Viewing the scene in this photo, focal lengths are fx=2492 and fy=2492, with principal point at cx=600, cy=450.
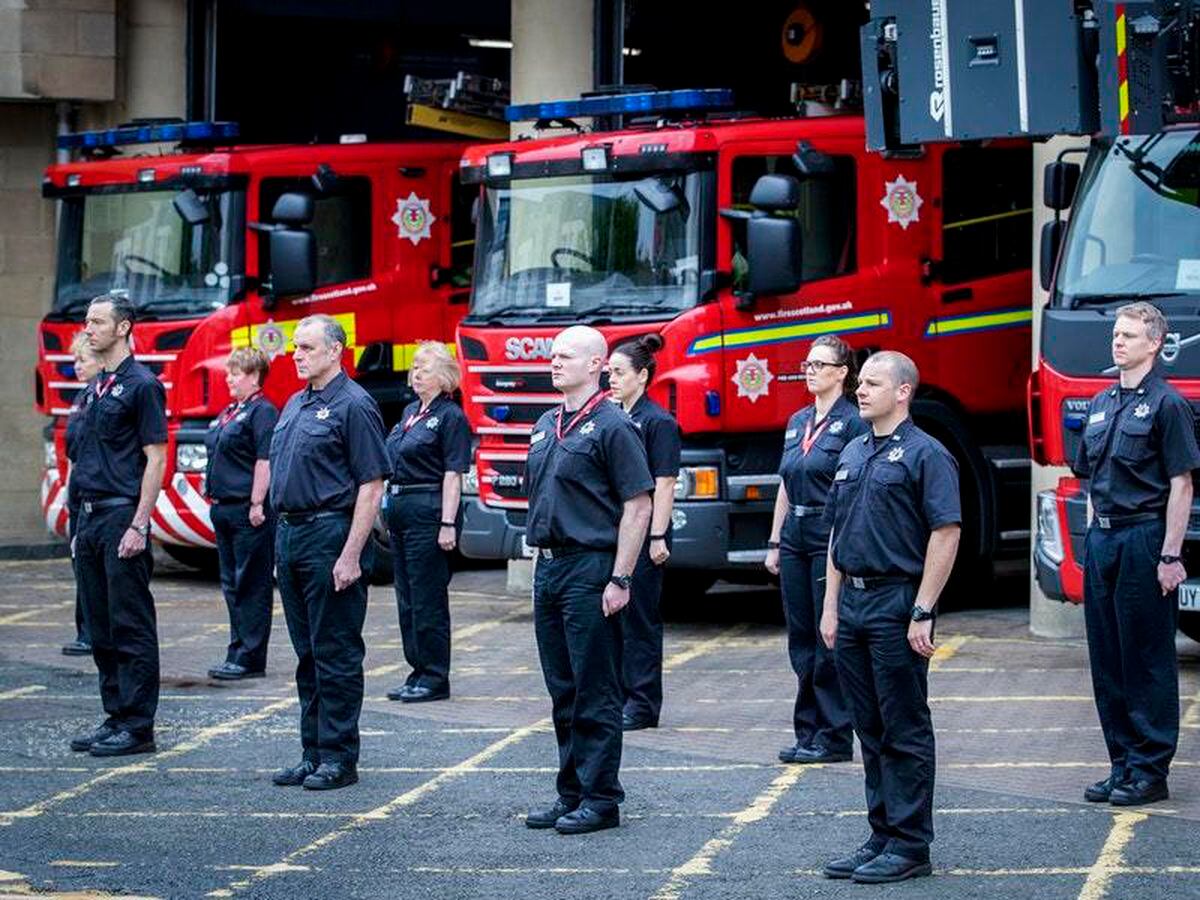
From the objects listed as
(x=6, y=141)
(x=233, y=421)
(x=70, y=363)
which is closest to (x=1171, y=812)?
(x=233, y=421)

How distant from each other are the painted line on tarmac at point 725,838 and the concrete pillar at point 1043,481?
454 cm

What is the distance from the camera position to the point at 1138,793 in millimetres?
9812

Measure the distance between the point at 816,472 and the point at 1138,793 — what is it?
2116 millimetres

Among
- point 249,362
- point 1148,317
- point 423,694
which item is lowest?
point 423,694

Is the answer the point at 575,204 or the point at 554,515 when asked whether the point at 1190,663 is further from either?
the point at 554,515

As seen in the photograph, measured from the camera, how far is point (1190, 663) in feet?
45.7

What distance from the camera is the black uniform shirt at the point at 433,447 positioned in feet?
43.0

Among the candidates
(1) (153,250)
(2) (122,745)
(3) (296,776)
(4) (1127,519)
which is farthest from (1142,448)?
(1) (153,250)

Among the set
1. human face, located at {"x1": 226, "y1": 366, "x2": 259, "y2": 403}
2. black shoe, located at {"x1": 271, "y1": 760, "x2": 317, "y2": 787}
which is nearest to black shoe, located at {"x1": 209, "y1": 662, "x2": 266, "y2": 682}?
human face, located at {"x1": 226, "y1": 366, "x2": 259, "y2": 403}

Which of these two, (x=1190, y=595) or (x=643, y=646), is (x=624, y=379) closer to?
(x=643, y=646)

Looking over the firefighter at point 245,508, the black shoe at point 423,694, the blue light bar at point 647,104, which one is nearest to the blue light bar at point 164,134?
the blue light bar at point 647,104

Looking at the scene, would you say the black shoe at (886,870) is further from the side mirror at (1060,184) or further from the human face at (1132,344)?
the side mirror at (1060,184)

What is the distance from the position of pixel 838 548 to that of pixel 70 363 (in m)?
10.4

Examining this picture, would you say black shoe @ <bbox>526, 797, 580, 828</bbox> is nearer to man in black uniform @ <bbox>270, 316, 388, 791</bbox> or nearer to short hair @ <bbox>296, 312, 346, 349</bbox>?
man in black uniform @ <bbox>270, 316, 388, 791</bbox>
